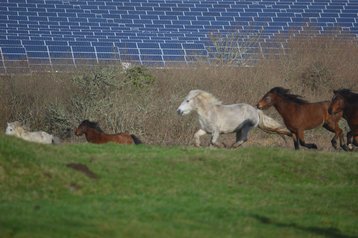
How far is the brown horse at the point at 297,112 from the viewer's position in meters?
22.8

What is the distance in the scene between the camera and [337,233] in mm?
14023

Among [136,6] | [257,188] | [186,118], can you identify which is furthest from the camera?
[136,6]

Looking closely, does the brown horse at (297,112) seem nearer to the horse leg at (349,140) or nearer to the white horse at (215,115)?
the horse leg at (349,140)

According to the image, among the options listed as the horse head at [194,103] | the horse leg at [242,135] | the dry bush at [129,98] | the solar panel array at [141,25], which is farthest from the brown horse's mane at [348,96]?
the solar panel array at [141,25]

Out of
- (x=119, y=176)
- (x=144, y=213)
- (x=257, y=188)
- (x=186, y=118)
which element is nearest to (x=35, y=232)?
(x=144, y=213)

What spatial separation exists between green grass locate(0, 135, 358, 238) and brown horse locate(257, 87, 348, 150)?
3.47m

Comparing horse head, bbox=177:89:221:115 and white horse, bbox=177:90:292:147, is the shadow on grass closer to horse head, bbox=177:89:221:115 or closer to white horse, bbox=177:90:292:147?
white horse, bbox=177:90:292:147

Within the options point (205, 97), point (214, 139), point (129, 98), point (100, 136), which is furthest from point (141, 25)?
point (214, 139)

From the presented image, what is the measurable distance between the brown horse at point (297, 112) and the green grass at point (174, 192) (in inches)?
136

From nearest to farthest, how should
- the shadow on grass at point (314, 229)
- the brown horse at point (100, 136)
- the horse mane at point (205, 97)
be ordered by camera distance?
the shadow on grass at point (314, 229), the horse mane at point (205, 97), the brown horse at point (100, 136)

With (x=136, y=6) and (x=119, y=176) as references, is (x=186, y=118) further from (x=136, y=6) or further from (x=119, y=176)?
(x=136, y=6)

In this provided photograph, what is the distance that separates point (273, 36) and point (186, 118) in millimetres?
15842

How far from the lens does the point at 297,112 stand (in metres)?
22.8

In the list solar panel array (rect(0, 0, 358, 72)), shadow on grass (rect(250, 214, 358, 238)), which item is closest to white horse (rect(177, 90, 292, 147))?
shadow on grass (rect(250, 214, 358, 238))
